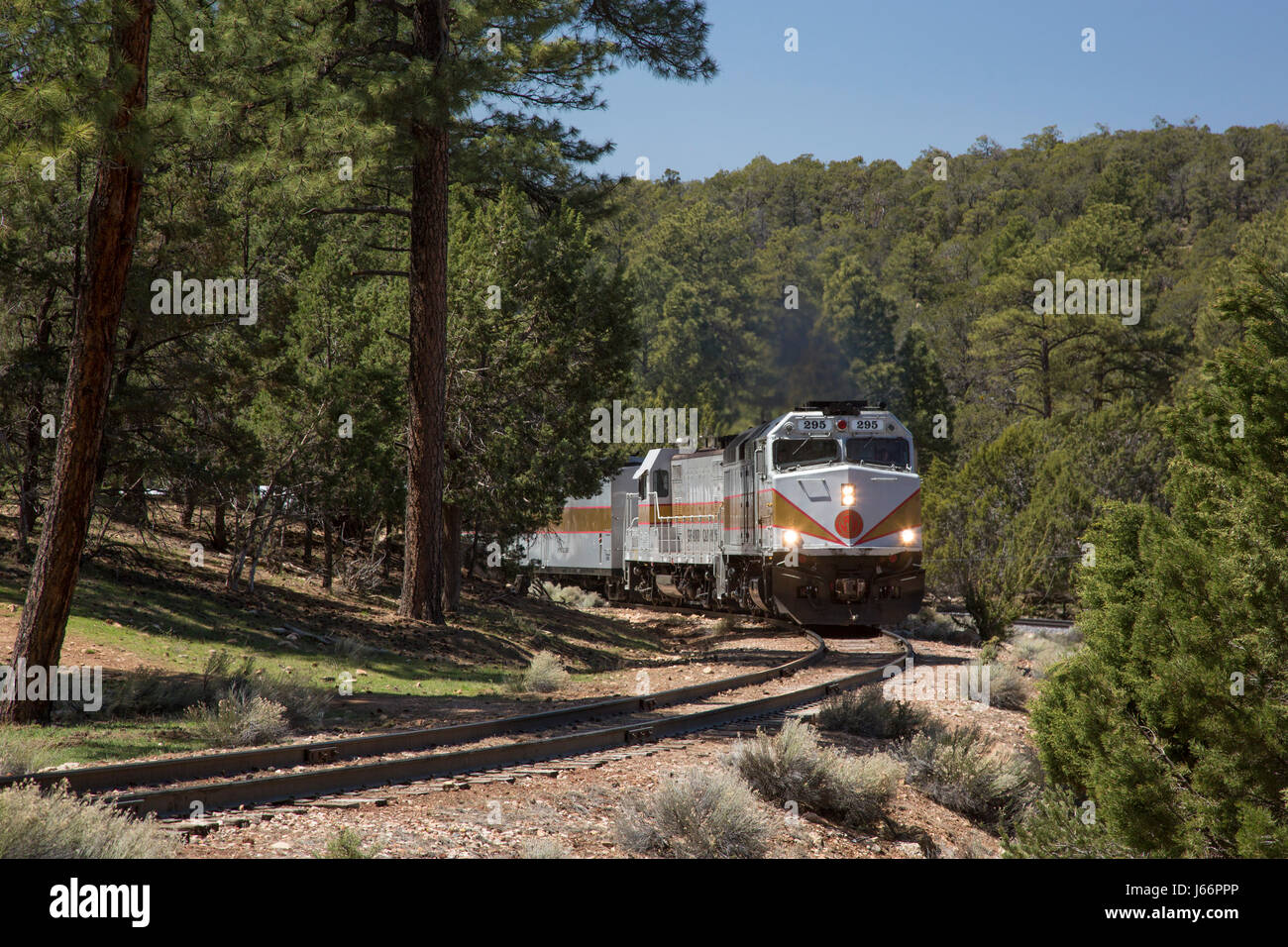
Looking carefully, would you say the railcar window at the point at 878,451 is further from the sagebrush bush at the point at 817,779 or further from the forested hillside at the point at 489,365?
the sagebrush bush at the point at 817,779

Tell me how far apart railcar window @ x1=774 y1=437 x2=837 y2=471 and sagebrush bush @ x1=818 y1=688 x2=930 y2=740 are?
8.06 metres

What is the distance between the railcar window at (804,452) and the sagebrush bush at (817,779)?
11.1 m

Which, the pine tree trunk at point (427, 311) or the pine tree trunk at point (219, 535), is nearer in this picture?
the pine tree trunk at point (427, 311)

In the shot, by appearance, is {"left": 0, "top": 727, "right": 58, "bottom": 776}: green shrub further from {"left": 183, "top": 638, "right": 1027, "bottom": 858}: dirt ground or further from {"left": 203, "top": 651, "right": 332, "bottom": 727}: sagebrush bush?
{"left": 183, "top": 638, "right": 1027, "bottom": 858}: dirt ground

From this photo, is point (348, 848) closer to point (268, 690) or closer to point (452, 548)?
point (268, 690)

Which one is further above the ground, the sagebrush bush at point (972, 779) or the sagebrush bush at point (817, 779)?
the sagebrush bush at point (817, 779)

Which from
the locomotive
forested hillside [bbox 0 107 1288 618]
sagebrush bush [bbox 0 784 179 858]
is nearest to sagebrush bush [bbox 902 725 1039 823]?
forested hillside [bbox 0 107 1288 618]

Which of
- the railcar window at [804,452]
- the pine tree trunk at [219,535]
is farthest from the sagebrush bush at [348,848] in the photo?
the pine tree trunk at [219,535]

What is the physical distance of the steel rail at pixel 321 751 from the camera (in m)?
7.20

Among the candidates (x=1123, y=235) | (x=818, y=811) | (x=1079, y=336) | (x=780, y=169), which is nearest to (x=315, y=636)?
(x=818, y=811)

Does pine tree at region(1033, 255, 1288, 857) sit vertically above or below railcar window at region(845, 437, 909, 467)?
below

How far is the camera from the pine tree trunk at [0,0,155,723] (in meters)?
10.2

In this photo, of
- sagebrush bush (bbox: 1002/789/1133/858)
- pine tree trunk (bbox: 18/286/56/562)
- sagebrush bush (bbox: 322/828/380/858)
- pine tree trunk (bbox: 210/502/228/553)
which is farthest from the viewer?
pine tree trunk (bbox: 210/502/228/553)

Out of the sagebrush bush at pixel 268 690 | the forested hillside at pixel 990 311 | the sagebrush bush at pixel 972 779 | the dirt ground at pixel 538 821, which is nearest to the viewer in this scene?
the dirt ground at pixel 538 821
